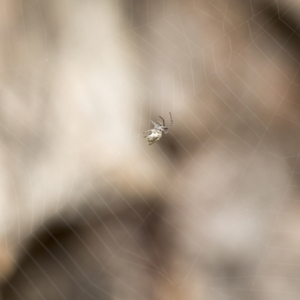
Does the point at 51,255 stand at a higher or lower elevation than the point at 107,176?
lower

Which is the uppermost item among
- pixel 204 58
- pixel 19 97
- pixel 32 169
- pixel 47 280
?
pixel 204 58

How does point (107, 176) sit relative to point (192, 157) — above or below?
below

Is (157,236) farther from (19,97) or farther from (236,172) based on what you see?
(19,97)

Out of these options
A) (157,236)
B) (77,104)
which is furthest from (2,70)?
(157,236)

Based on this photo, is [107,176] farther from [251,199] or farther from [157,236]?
[251,199]

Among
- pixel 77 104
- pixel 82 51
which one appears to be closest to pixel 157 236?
pixel 77 104

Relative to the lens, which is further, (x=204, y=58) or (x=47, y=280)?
(x=204, y=58)
